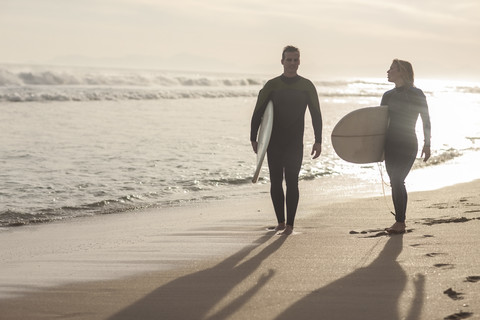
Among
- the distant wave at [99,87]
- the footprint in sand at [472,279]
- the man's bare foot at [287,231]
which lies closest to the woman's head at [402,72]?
the man's bare foot at [287,231]

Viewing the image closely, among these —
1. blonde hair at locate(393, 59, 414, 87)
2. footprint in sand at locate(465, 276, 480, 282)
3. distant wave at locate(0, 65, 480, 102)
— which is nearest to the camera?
footprint in sand at locate(465, 276, 480, 282)

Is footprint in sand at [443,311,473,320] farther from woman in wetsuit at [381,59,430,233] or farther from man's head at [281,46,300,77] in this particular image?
man's head at [281,46,300,77]

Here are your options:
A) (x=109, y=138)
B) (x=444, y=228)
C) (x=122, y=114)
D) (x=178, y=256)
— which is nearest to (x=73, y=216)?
(x=178, y=256)

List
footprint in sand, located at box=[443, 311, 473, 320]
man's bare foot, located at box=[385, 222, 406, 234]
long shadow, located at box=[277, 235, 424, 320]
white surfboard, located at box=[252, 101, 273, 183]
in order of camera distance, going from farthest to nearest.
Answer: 1. white surfboard, located at box=[252, 101, 273, 183]
2. man's bare foot, located at box=[385, 222, 406, 234]
3. long shadow, located at box=[277, 235, 424, 320]
4. footprint in sand, located at box=[443, 311, 473, 320]

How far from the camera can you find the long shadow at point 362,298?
149 inches

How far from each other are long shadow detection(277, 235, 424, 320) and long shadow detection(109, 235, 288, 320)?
1.27ft

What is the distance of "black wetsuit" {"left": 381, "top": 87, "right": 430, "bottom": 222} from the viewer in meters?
6.33

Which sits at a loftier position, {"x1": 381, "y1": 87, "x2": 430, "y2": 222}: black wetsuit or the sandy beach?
{"x1": 381, "y1": 87, "x2": 430, "y2": 222}: black wetsuit

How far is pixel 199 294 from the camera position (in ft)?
14.1

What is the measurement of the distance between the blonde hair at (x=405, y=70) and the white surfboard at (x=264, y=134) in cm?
118

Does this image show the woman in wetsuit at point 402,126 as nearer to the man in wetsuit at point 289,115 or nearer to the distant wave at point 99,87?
the man in wetsuit at point 289,115

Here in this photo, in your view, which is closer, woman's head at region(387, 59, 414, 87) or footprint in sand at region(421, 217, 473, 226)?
woman's head at region(387, 59, 414, 87)

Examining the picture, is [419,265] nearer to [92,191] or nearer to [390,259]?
[390,259]

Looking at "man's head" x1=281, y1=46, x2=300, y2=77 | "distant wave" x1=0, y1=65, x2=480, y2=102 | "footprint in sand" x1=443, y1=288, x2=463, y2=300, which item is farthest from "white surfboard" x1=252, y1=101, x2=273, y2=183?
"distant wave" x1=0, y1=65, x2=480, y2=102
